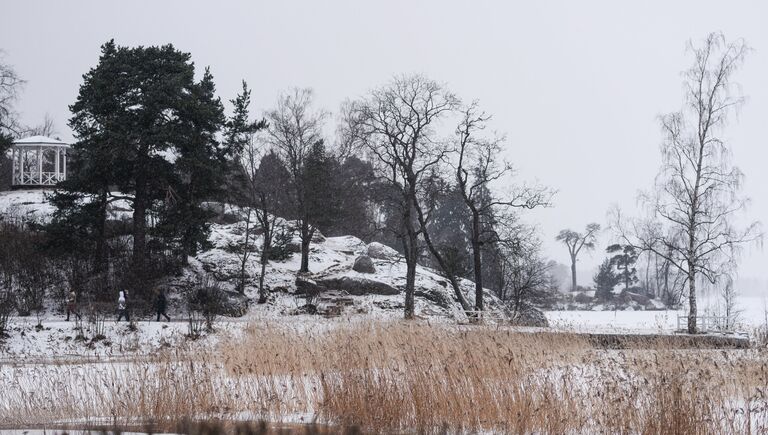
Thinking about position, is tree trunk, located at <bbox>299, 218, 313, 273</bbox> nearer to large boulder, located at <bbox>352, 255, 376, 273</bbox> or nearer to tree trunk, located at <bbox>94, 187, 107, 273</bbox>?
large boulder, located at <bbox>352, 255, 376, 273</bbox>

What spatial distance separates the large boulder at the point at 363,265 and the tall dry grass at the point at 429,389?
89.9ft

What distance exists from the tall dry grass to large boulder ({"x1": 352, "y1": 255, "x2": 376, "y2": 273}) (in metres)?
27.4

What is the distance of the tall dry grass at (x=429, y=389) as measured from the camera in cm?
1101

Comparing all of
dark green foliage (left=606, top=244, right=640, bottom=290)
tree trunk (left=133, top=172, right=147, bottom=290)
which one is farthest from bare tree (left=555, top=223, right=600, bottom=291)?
tree trunk (left=133, top=172, right=147, bottom=290)

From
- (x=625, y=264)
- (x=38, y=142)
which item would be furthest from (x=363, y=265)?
(x=625, y=264)

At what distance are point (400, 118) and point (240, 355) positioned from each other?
83.3 ft

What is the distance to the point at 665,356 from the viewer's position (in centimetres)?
1205

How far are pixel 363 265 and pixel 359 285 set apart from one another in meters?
2.25

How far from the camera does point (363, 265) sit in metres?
42.6

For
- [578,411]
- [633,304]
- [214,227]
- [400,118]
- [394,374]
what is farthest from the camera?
[633,304]

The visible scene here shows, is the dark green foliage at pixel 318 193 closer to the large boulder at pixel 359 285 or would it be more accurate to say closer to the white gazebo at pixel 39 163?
the large boulder at pixel 359 285

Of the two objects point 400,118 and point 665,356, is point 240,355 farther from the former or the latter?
point 400,118

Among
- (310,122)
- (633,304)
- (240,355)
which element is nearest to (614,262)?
(633,304)

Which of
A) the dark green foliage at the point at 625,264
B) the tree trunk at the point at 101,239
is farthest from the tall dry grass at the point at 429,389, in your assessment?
the dark green foliage at the point at 625,264
